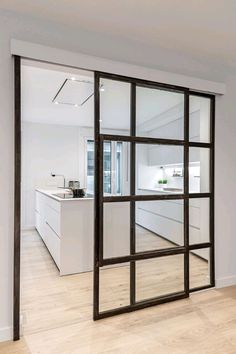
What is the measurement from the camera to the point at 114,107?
244 centimetres

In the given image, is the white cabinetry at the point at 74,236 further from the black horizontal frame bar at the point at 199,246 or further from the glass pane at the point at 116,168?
the black horizontal frame bar at the point at 199,246

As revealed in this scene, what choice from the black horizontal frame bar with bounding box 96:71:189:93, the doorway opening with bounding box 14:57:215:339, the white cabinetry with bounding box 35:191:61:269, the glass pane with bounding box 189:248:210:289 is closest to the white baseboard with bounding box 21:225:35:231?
the white cabinetry with bounding box 35:191:61:269

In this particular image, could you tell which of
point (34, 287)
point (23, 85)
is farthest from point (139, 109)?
point (34, 287)

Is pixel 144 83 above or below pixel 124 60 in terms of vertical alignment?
below

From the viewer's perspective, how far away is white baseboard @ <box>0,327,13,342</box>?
77.6 inches

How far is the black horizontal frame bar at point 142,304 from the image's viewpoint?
2.32 metres

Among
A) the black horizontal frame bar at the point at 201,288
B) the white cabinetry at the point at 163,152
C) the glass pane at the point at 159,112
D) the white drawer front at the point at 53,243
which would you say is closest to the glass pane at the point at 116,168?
the glass pane at the point at 159,112

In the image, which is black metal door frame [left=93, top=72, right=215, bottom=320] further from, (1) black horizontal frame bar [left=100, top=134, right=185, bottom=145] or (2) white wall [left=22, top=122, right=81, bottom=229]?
(2) white wall [left=22, top=122, right=81, bottom=229]

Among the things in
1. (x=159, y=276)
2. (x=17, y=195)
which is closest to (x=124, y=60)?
(x=17, y=195)

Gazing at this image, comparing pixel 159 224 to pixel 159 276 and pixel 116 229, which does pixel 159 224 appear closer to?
pixel 116 229

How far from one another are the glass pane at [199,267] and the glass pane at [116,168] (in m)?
1.25

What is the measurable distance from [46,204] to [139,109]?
9.02 ft

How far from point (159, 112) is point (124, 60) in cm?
60

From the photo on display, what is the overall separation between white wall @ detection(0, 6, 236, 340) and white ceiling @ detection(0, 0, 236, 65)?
9 centimetres
